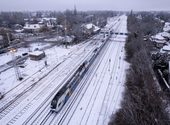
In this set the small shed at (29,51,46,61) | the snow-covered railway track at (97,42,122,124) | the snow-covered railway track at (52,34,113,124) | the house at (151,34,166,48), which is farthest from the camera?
the house at (151,34,166,48)

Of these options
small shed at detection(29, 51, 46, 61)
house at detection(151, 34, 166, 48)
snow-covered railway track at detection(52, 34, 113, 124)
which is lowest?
snow-covered railway track at detection(52, 34, 113, 124)

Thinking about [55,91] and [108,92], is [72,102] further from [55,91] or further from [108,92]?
[108,92]

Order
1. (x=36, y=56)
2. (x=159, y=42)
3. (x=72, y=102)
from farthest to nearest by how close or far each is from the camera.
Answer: (x=159, y=42) < (x=36, y=56) < (x=72, y=102)

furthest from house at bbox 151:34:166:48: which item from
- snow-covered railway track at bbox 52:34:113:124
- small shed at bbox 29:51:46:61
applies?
small shed at bbox 29:51:46:61

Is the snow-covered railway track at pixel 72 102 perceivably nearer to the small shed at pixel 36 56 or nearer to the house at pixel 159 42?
the small shed at pixel 36 56

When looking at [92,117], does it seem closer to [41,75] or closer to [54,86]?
[54,86]

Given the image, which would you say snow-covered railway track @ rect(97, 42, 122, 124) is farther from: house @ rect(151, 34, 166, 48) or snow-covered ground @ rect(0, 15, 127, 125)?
house @ rect(151, 34, 166, 48)

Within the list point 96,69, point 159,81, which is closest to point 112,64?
point 96,69

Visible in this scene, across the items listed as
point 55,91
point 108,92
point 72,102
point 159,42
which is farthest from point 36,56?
point 159,42
